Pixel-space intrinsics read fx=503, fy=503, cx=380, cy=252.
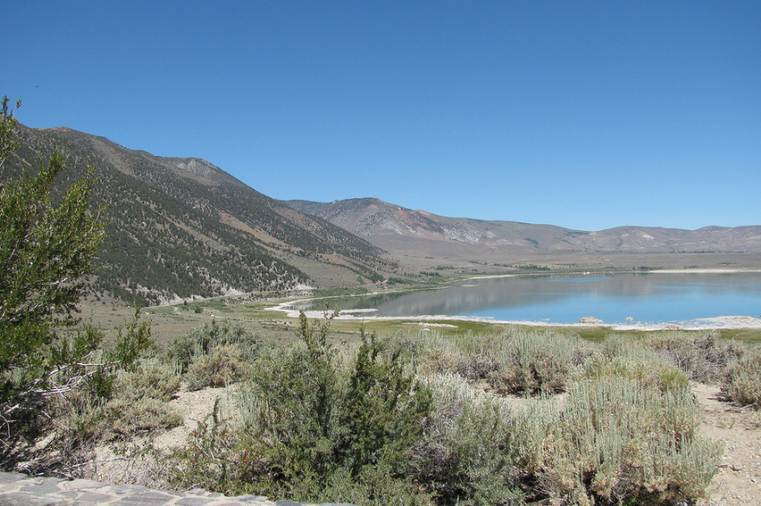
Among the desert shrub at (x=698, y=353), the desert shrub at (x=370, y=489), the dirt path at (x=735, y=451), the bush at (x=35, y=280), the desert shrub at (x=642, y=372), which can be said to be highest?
the bush at (x=35, y=280)

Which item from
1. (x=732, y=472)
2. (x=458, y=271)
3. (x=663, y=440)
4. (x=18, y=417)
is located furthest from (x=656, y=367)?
(x=458, y=271)

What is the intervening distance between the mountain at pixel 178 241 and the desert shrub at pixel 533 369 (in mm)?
36646

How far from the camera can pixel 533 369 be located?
33.0 feet

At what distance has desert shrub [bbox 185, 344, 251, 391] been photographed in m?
11.1

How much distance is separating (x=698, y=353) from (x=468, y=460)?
425 inches

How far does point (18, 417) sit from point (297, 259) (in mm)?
127813

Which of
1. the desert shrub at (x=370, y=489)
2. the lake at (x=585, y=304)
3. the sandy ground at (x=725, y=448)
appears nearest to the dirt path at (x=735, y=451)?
the sandy ground at (x=725, y=448)

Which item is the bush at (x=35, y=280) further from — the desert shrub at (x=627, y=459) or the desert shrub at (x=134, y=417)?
the desert shrub at (x=627, y=459)

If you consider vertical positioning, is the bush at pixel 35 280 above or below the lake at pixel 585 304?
above

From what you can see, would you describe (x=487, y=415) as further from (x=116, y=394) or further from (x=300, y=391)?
(x=116, y=394)

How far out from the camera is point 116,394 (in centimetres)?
854

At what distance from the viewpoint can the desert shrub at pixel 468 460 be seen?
5012 mm

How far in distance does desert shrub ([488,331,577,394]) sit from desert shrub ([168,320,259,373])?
6686 millimetres

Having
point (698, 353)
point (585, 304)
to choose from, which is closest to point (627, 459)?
point (698, 353)
